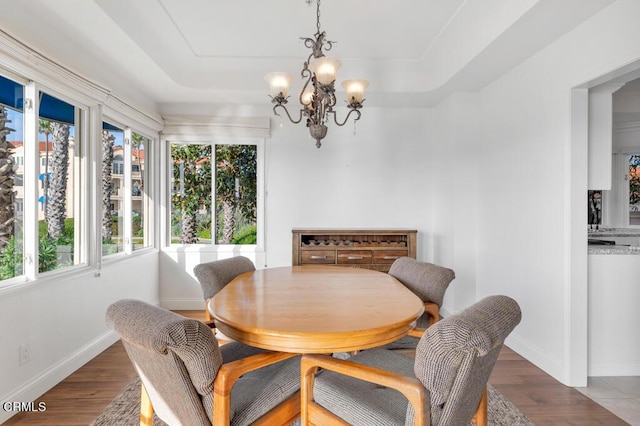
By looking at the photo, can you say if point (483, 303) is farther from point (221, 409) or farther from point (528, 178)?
point (528, 178)

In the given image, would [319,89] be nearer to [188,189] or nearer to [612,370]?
[188,189]

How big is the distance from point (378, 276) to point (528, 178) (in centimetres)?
150

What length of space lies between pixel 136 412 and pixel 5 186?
1.53m

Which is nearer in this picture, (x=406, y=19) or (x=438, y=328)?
(x=438, y=328)

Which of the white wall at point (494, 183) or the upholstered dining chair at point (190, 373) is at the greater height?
the white wall at point (494, 183)

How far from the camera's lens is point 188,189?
4.09 meters

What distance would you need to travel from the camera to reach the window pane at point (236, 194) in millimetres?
4102

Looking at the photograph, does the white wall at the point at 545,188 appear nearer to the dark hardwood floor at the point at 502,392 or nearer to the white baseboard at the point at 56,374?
the dark hardwood floor at the point at 502,392

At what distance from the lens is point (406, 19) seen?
106 inches

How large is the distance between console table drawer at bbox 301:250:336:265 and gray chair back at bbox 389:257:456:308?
4.44 ft

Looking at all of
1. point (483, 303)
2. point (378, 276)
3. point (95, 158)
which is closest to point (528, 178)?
point (378, 276)

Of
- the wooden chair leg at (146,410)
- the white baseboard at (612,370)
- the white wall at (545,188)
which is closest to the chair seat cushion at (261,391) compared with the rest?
the wooden chair leg at (146,410)

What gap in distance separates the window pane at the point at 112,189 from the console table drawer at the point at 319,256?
178 cm

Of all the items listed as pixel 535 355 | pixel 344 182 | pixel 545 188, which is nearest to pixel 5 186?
pixel 344 182
